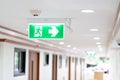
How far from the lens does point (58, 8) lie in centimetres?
417

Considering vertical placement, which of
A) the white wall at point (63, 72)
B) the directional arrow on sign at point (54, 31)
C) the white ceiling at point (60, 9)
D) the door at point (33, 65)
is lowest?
the white wall at point (63, 72)

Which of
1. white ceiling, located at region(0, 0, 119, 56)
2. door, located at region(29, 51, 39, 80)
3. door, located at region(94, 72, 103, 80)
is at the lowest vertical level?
door, located at region(94, 72, 103, 80)

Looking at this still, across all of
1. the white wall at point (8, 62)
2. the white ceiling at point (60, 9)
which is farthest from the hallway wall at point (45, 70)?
the white ceiling at point (60, 9)

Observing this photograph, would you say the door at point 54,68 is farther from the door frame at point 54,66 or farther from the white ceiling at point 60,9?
the white ceiling at point 60,9

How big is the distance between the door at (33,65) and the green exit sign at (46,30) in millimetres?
4667

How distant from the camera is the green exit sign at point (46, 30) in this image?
4.98 meters

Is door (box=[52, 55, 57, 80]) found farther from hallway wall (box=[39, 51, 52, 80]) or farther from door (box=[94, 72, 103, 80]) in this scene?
door (box=[94, 72, 103, 80])

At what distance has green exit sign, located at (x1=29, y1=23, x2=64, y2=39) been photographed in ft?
16.3

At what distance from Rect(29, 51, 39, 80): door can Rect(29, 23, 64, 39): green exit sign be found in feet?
15.3

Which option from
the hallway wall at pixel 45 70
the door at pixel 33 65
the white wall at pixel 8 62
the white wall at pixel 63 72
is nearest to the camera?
the white wall at pixel 8 62

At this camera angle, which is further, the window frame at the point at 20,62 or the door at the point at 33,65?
the door at the point at 33,65

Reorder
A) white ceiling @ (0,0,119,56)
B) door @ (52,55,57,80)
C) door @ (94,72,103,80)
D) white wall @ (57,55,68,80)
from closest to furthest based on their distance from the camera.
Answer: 1. white ceiling @ (0,0,119,56)
2. door @ (52,55,57,80)
3. white wall @ (57,55,68,80)
4. door @ (94,72,103,80)

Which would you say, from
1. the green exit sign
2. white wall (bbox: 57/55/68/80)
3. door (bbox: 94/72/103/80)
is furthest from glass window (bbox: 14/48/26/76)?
door (bbox: 94/72/103/80)

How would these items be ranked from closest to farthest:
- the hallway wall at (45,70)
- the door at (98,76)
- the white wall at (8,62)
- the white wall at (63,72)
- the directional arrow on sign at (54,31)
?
1. the directional arrow on sign at (54,31)
2. the white wall at (8,62)
3. the hallway wall at (45,70)
4. the white wall at (63,72)
5. the door at (98,76)
